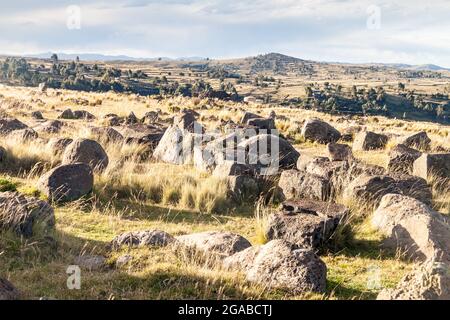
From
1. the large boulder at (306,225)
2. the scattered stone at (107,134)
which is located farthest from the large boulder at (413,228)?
the scattered stone at (107,134)

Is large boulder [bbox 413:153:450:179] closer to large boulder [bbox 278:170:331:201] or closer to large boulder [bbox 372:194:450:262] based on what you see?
large boulder [bbox 278:170:331:201]

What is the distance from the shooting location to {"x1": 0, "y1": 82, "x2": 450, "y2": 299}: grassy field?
617cm

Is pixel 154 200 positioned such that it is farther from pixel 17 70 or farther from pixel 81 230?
pixel 17 70

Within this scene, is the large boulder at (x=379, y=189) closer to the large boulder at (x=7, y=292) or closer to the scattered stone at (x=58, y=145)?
the large boulder at (x=7, y=292)

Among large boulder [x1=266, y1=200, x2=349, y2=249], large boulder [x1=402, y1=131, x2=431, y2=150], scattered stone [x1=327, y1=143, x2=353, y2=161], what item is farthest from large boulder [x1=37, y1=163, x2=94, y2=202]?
large boulder [x1=402, y1=131, x2=431, y2=150]

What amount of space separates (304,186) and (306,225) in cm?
307

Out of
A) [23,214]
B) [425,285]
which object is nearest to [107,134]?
[23,214]

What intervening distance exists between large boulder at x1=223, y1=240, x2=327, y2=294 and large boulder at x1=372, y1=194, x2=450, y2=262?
2.19m

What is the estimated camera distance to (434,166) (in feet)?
45.8

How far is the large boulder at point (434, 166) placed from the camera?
13844 millimetres

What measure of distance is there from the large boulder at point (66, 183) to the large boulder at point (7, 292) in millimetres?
5669

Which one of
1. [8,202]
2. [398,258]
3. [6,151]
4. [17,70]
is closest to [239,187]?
[398,258]

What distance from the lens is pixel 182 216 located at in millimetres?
11094
